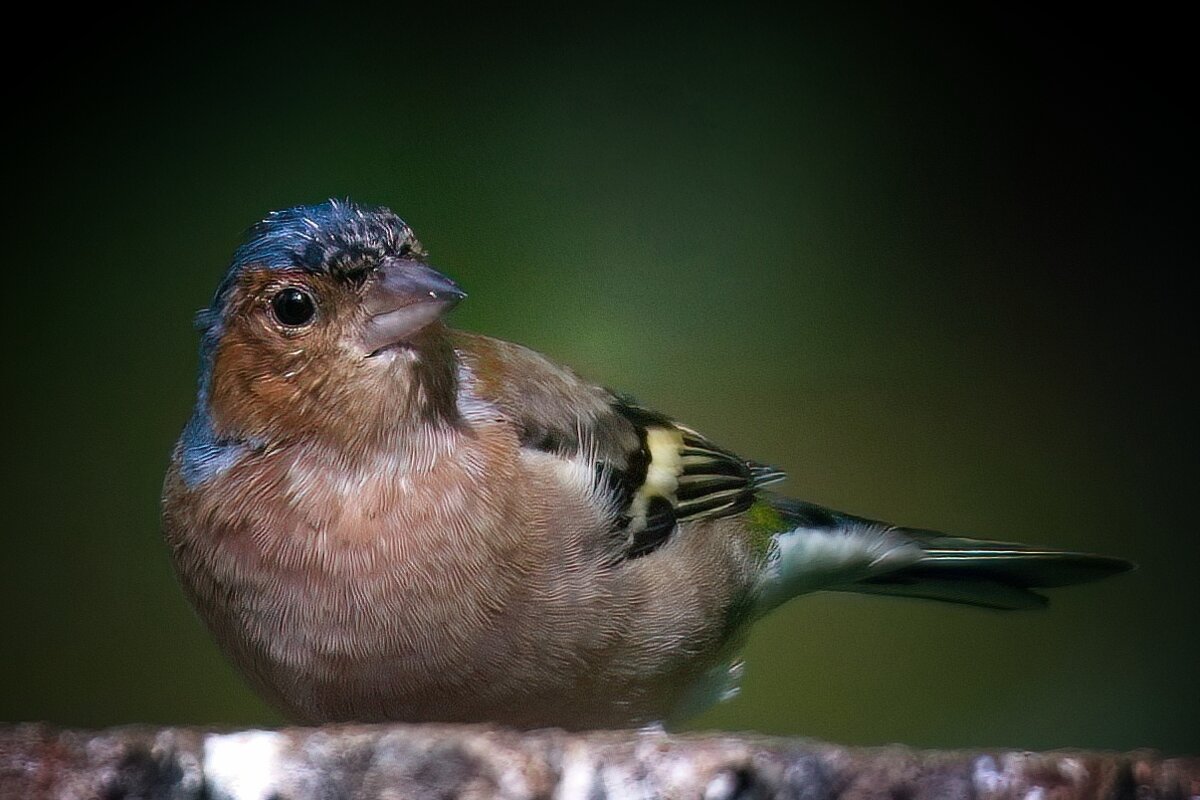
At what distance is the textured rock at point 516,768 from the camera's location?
748mm

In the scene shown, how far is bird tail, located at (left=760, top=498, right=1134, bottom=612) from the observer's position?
1.63m

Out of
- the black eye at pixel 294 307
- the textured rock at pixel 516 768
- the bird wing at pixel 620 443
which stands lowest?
the textured rock at pixel 516 768

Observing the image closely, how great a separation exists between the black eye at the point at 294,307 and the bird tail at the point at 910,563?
715 millimetres

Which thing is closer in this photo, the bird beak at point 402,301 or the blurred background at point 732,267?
the bird beak at point 402,301

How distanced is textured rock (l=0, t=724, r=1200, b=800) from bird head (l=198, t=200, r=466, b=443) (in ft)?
1.36

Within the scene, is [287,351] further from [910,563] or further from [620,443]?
[910,563]

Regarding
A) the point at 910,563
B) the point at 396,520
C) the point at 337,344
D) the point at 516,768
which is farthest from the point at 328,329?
the point at 910,563

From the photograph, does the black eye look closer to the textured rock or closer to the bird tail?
the textured rock

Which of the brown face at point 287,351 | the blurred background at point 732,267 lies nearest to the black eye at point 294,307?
the brown face at point 287,351

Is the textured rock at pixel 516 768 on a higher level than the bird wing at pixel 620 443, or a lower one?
lower

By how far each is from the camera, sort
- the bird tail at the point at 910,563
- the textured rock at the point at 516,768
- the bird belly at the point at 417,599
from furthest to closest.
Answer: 1. the bird tail at the point at 910,563
2. the bird belly at the point at 417,599
3. the textured rock at the point at 516,768

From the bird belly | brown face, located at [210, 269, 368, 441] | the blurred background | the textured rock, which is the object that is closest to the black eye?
brown face, located at [210, 269, 368, 441]

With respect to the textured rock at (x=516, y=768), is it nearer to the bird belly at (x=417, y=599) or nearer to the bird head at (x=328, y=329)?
the bird belly at (x=417, y=599)

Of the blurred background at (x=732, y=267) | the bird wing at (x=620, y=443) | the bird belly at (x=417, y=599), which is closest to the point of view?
the bird belly at (x=417, y=599)
